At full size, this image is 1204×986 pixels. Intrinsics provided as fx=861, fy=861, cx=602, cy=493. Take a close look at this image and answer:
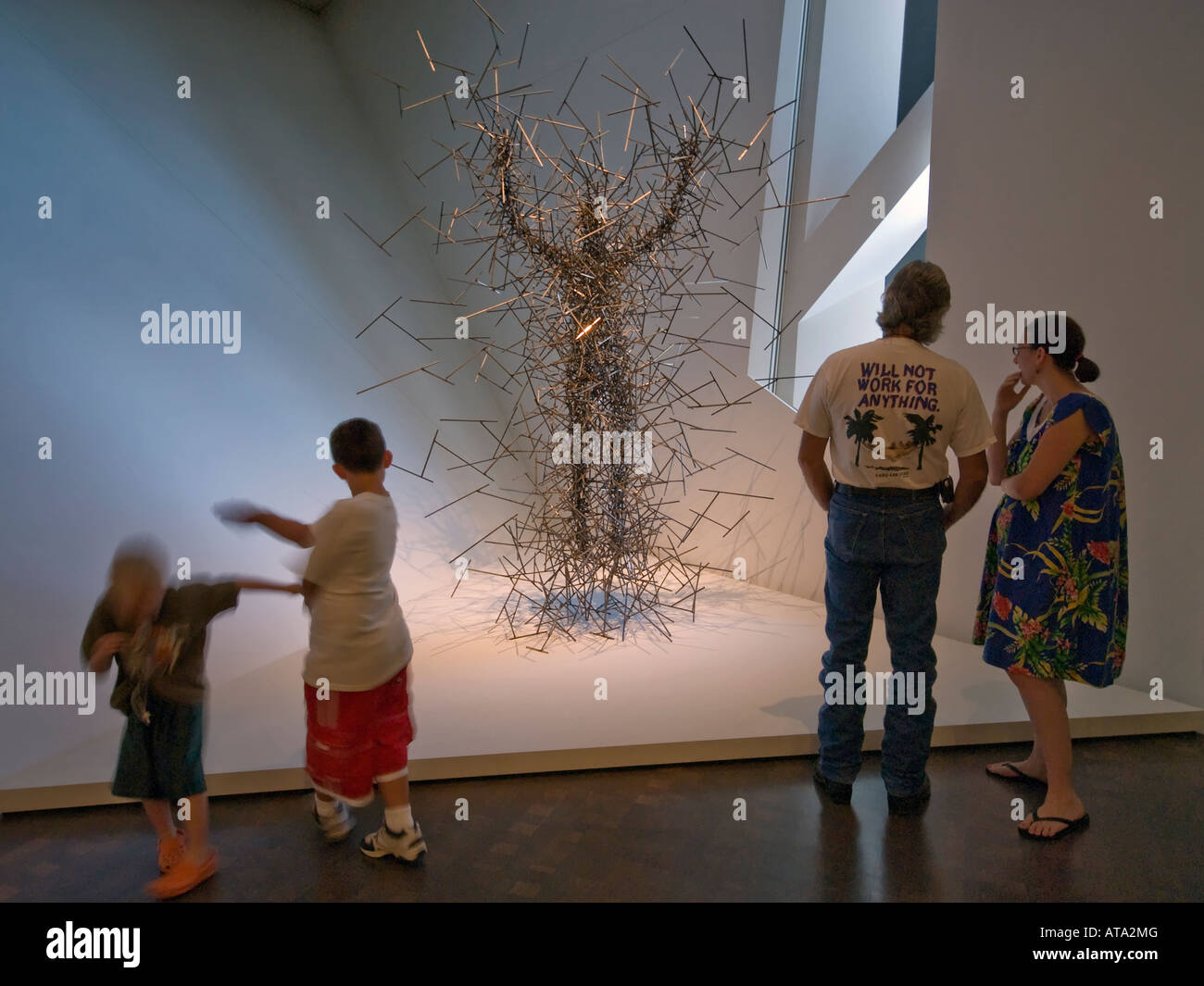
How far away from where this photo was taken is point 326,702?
1736mm

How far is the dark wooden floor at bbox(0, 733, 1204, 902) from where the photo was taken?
1750mm

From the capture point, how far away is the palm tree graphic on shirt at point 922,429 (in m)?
1.90

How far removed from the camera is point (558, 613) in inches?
132

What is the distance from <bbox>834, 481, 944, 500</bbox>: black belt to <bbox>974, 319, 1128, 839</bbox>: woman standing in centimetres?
20

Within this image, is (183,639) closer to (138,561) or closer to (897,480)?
(138,561)

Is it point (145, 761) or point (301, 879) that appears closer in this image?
point (145, 761)

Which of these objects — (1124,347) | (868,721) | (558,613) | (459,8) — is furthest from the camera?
(459,8)

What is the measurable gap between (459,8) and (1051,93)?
120 inches

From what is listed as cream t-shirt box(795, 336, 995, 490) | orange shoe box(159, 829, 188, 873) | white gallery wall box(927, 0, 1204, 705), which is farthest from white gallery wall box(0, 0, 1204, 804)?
cream t-shirt box(795, 336, 995, 490)

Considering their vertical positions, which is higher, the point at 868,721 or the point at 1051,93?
the point at 1051,93
